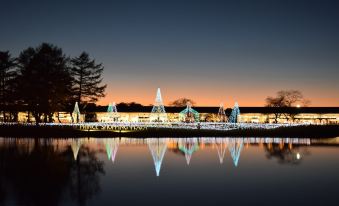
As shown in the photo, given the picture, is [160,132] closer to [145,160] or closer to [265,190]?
[145,160]

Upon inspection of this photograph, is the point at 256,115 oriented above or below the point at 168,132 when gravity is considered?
above

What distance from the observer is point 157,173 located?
1744 centimetres

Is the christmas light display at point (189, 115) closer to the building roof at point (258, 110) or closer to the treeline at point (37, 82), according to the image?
the building roof at point (258, 110)

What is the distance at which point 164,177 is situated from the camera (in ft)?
54.0

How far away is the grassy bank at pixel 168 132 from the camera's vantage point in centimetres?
3741

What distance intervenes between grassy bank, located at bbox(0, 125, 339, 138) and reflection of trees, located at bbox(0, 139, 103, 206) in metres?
13.2

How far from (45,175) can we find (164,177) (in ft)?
14.4

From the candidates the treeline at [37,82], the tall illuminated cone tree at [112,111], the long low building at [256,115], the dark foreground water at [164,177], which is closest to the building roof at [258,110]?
the long low building at [256,115]

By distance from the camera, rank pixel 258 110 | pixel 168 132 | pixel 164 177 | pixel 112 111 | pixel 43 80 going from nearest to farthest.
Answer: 1. pixel 164 177
2. pixel 168 132
3. pixel 43 80
4. pixel 112 111
5. pixel 258 110

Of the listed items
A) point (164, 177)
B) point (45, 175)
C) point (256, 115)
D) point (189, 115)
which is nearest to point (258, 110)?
point (256, 115)

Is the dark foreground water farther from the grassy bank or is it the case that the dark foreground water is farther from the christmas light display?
the christmas light display

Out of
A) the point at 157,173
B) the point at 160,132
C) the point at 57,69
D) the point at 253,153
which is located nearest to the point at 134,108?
the point at 57,69

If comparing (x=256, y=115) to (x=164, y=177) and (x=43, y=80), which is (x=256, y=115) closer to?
(x=43, y=80)

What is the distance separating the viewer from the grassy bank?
3741 cm
